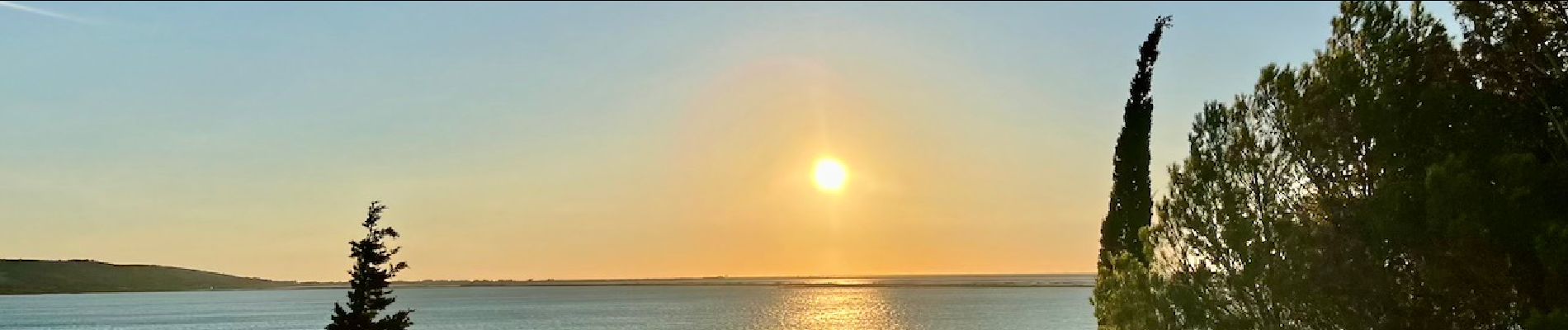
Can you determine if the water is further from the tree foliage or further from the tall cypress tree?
the tree foliage

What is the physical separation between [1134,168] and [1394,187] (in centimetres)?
1670

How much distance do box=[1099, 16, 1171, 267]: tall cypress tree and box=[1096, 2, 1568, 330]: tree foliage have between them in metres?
11.4

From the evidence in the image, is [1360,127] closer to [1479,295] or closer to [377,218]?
[1479,295]

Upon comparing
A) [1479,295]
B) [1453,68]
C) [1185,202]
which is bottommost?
[1479,295]

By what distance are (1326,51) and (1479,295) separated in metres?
4.95

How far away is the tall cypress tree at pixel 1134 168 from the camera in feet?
107

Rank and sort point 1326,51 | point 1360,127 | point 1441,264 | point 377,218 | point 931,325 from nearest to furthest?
point 1441,264 < point 1360,127 < point 1326,51 < point 377,218 < point 931,325

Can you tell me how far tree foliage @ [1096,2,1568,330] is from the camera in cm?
1532

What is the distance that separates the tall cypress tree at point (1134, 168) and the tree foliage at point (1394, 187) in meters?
11.4

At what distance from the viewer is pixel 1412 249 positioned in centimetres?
1659

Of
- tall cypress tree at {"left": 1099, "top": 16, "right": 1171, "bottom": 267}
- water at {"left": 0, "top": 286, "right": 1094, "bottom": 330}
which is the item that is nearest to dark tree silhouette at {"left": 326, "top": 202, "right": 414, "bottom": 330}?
tall cypress tree at {"left": 1099, "top": 16, "right": 1171, "bottom": 267}

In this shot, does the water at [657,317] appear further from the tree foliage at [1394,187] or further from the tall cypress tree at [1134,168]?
the tree foliage at [1394,187]

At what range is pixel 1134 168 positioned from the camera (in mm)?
32844

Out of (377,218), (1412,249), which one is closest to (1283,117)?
(1412,249)
